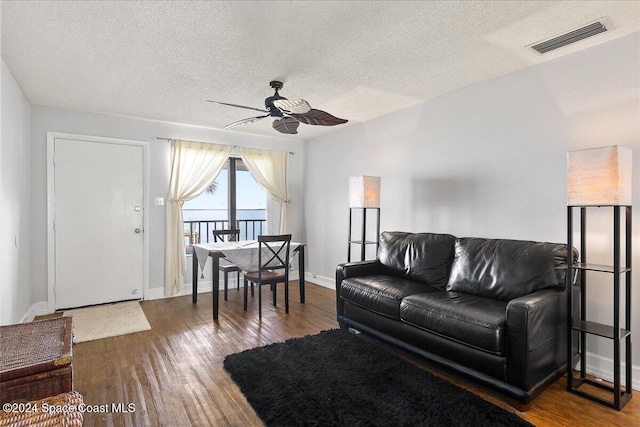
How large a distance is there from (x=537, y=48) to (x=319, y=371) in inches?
120

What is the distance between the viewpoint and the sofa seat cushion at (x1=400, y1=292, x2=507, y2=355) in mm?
2145

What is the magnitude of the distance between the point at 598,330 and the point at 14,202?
498 cm

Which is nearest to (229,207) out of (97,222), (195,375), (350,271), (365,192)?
(97,222)

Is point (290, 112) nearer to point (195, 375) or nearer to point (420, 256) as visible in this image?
point (420, 256)

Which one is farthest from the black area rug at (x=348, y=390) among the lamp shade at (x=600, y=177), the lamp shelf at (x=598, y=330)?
the lamp shade at (x=600, y=177)

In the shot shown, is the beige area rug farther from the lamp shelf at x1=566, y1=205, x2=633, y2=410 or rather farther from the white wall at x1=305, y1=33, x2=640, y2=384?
the lamp shelf at x1=566, y1=205, x2=633, y2=410

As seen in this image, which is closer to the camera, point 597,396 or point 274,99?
point 597,396

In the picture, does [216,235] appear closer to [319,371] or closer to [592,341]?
[319,371]

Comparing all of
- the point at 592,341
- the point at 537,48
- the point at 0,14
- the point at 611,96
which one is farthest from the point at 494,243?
the point at 0,14

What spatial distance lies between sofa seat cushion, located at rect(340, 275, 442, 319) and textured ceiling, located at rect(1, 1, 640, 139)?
195 centimetres

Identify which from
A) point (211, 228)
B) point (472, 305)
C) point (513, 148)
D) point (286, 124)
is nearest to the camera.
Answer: point (472, 305)

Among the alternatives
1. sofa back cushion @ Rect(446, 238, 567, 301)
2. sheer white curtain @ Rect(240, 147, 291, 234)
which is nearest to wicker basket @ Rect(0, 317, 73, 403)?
sofa back cushion @ Rect(446, 238, 567, 301)

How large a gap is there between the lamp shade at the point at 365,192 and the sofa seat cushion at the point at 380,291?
0.95m

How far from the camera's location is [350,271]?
3490 millimetres
